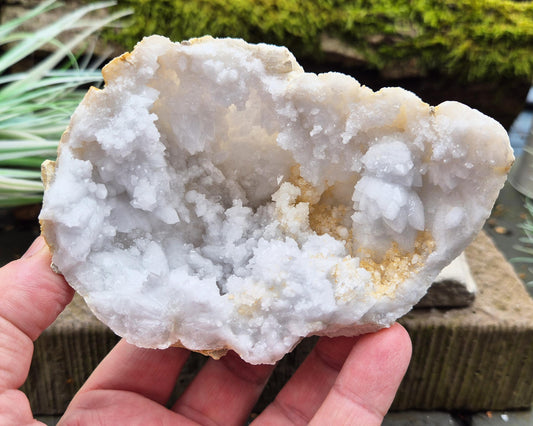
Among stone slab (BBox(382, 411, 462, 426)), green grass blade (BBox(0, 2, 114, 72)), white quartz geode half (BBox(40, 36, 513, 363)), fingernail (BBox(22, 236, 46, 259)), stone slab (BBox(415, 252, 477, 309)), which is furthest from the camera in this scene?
green grass blade (BBox(0, 2, 114, 72))

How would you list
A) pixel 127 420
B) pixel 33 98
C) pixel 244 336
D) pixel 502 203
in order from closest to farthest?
pixel 244 336 < pixel 127 420 < pixel 33 98 < pixel 502 203

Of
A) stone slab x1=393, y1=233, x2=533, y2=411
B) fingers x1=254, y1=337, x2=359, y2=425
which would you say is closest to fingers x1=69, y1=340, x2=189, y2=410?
fingers x1=254, y1=337, x2=359, y2=425

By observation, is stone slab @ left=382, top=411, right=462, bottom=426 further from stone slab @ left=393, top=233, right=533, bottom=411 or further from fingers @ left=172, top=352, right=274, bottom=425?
fingers @ left=172, top=352, right=274, bottom=425

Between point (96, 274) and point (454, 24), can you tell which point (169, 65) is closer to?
point (96, 274)

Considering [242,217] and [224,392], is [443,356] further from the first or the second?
[242,217]

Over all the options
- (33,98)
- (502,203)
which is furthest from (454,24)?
(33,98)

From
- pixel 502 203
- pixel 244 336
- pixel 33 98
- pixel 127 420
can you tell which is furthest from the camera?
pixel 502 203

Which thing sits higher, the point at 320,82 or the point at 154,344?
the point at 320,82
